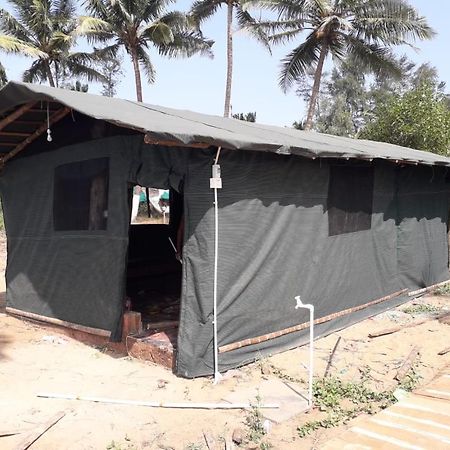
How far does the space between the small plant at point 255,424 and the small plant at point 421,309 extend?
457cm

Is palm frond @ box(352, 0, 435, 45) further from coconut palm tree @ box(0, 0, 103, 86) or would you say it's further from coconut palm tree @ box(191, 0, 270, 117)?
coconut palm tree @ box(0, 0, 103, 86)

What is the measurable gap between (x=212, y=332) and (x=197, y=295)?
42cm

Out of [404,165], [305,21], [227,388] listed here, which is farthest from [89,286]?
[305,21]

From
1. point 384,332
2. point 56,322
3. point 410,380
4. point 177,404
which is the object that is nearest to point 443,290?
point 384,332

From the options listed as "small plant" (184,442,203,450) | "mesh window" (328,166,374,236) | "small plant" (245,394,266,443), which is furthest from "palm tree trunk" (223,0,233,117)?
"small plant" (184,442,203,450)

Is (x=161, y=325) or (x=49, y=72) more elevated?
(x=49, y=72)

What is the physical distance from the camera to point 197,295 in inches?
205

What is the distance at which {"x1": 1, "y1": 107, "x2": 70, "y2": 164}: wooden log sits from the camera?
6.71 metres

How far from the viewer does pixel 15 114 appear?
20.7ft

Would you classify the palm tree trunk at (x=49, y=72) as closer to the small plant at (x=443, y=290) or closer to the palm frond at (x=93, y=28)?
the palm frond at (x=93, y=28)

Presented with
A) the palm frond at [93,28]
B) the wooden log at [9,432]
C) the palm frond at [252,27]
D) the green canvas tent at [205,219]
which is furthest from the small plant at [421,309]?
the palm frond at [93,28]

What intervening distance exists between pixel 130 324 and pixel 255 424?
7.63 ft

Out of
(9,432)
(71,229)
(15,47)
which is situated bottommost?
(9,432)

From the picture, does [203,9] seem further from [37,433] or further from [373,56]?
[37,433]
